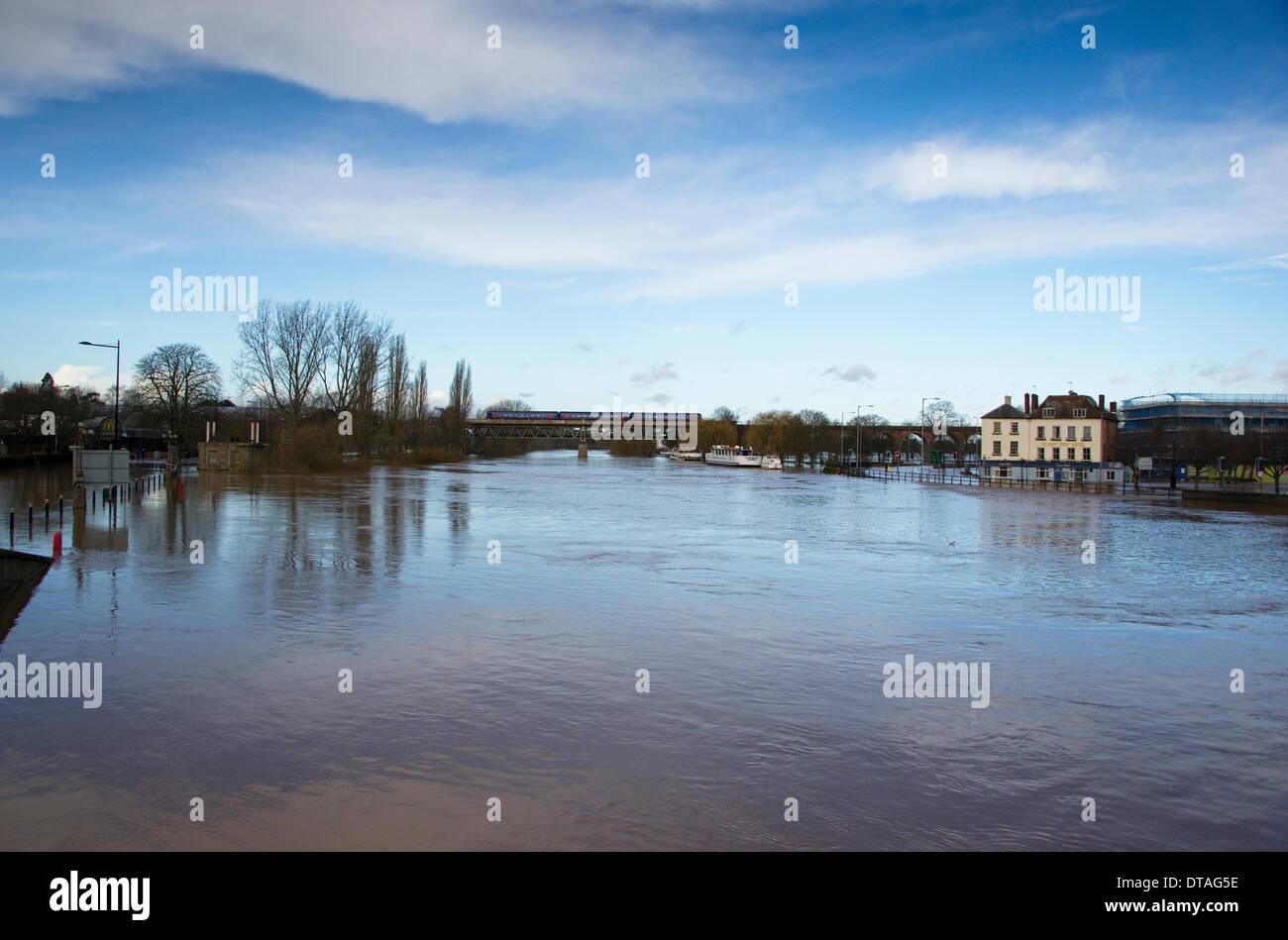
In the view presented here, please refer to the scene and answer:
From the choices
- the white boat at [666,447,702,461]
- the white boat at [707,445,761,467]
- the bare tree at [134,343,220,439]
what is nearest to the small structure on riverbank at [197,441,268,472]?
the bare tree at [134,343,220,439]

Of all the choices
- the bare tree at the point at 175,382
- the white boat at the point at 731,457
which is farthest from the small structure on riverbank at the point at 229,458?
the white boat at the point at 731,457

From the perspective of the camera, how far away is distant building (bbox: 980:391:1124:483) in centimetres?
8794

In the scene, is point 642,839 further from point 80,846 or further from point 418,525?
point 418,525

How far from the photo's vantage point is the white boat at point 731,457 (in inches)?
4406

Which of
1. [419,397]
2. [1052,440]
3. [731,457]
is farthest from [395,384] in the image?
[1052,440]

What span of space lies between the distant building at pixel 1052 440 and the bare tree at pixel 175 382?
7816 cm

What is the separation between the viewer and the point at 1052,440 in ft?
302

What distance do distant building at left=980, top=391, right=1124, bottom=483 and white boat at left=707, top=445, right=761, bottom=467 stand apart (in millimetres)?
28073

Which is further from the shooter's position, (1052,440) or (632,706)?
(1052,440)

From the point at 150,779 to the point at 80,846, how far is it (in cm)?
110

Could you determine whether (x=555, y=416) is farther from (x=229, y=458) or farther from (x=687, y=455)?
(x=229, y=458)

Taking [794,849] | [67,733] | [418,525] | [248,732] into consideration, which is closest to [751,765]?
[794,849]

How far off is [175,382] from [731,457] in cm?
7086

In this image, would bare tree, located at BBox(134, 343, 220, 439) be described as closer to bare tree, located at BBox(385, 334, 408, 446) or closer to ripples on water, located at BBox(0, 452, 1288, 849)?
bare tree, located at BBox(385, 334, 408, 446)
